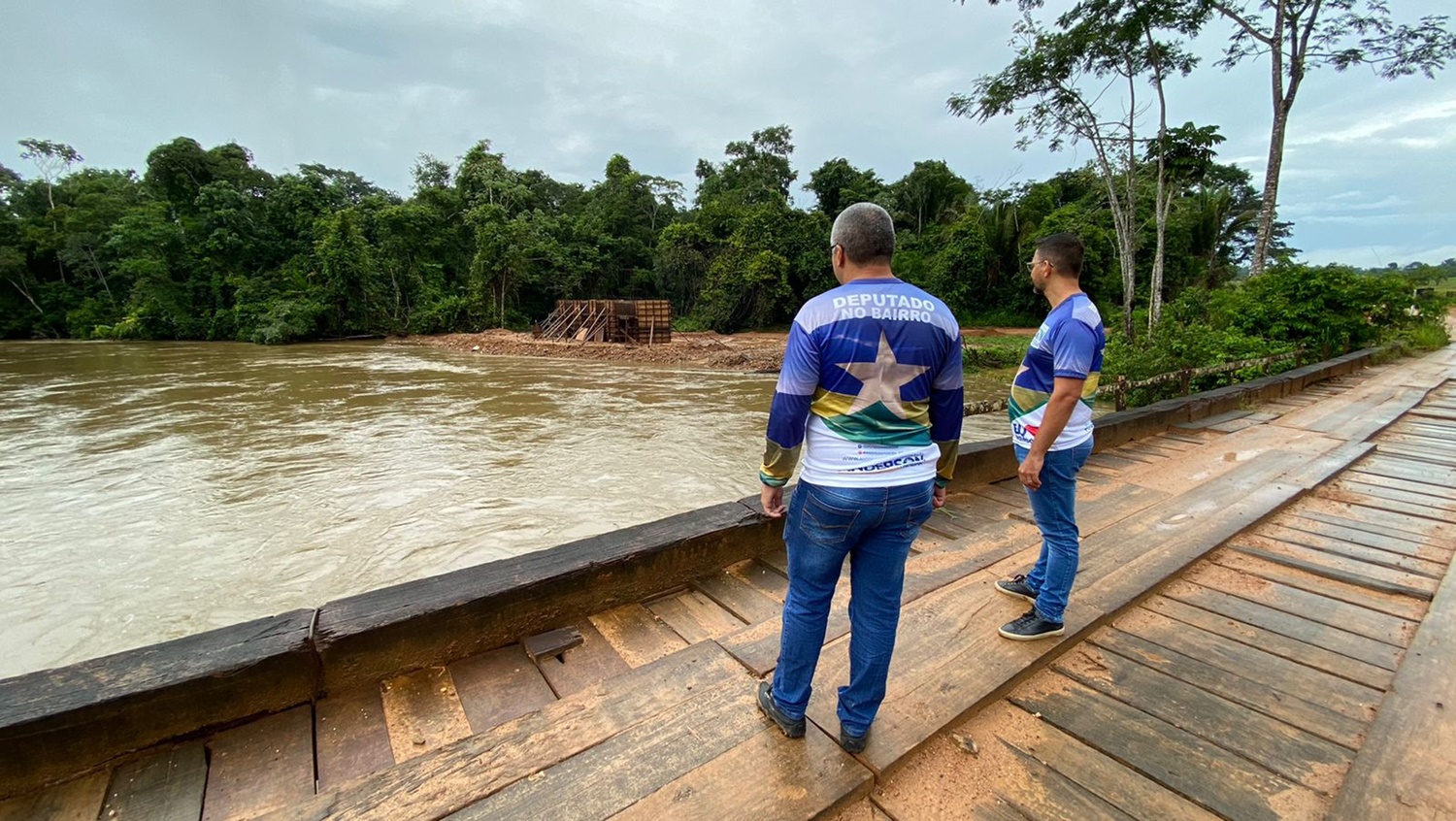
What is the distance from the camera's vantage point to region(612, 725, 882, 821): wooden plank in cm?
143

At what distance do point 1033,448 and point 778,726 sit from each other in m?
1.31

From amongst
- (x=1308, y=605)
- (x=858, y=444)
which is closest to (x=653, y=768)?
(x=858, y=444)

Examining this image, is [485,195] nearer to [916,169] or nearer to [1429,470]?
[916,169]

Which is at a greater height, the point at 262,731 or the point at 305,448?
the point at 262,731

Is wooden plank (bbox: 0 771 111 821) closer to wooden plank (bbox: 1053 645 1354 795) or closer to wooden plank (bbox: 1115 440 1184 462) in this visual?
wooden plank (bbox: 1053 645 1354 795)

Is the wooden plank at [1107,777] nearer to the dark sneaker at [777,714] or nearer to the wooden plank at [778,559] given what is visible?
the dark sneaker at [777,714]

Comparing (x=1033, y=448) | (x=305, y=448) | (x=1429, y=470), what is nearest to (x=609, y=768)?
(x=1033, y=448)

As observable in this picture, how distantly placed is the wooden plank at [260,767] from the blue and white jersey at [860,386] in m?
1.53

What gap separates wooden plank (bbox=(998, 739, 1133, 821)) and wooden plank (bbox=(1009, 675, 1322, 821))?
20 centimetres

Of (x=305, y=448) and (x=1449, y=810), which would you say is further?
(x=305, y=448)

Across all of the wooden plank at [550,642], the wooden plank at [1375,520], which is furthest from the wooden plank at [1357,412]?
the wooden plank at [550,642]

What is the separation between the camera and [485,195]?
3375 centimetres

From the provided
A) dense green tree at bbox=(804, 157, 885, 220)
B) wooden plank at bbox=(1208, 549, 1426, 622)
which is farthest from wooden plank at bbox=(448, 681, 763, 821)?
dense green tree at bbox=(804, 157, 885, 220)

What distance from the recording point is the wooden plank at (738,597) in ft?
7.91
